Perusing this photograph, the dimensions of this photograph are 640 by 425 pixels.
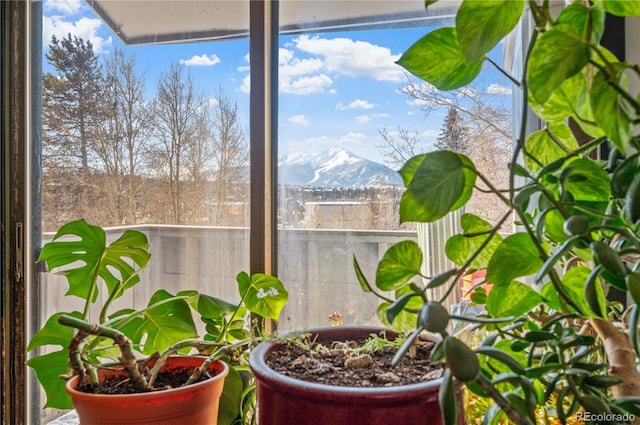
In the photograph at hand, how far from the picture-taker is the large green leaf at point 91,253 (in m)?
0.93

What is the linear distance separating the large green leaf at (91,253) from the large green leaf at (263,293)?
8.9 inches

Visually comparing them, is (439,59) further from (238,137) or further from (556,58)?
(238,137)

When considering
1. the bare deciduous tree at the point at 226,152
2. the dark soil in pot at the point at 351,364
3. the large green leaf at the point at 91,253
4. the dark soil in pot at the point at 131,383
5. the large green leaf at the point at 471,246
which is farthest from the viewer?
the bare deciduous tree at the point at 226,152

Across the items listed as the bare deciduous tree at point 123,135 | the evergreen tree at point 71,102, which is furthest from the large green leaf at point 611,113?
the evergreen tree at point 71,102

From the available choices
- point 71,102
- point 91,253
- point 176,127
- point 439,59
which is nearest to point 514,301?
point 439,59

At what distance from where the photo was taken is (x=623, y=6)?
15.7 inches

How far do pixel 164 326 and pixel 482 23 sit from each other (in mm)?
884

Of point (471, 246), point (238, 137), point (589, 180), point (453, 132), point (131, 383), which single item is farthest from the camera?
point (238, 137)

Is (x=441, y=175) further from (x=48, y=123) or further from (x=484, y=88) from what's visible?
(x=48, y=123)

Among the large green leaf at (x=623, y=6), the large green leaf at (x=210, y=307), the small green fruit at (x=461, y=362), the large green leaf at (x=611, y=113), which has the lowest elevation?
the large green leaf at (x=210, y=307)

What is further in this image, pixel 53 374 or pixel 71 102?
pixel 71 102

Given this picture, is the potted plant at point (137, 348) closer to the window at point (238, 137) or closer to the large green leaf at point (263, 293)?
the large green leaf at point (263, 293)

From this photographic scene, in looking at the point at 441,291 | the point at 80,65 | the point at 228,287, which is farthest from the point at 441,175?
the point at 80,65

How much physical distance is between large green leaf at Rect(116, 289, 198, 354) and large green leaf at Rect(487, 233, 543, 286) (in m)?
0.74
